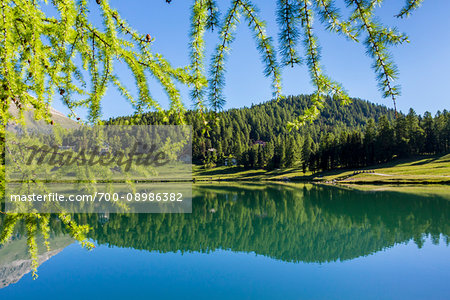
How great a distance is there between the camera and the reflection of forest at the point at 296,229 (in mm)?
22484

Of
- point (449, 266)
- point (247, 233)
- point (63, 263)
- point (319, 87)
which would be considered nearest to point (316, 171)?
point (247, 233)

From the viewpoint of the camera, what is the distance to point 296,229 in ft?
95.5

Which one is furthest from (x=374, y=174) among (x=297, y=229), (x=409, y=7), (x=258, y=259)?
(x=409, y=7)

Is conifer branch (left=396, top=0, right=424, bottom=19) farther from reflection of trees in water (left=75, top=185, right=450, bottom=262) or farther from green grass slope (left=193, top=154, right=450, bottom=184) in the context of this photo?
green grass slope (left=193, top=154, right=450, bottom=184)

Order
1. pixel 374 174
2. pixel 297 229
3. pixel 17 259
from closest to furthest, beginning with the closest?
pixel 17 259 < pixel 297 229 < pixel 374 174

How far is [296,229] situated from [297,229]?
0.38 feet

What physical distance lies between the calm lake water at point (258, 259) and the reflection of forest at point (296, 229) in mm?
102

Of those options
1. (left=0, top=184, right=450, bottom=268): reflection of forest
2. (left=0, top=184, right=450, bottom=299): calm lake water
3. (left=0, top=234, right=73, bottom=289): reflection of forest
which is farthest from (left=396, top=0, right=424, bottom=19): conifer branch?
(left=0, top=184, right=450, bottom=268): reflection of forest

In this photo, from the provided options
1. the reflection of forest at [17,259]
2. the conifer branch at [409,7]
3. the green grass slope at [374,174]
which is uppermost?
the conifer branch at [409,7]

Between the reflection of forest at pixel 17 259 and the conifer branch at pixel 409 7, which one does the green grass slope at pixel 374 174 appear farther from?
the conifer branch at pixel 409 7

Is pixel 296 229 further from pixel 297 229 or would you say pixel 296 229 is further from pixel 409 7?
pixel 409 7

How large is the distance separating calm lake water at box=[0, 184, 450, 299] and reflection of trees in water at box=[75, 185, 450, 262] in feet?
0.31

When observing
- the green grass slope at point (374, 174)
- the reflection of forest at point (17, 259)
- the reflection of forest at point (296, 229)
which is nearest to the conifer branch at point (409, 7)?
the reflection of forest at point (17, 259)

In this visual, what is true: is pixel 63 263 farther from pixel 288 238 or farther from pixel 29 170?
pixel 29 170
